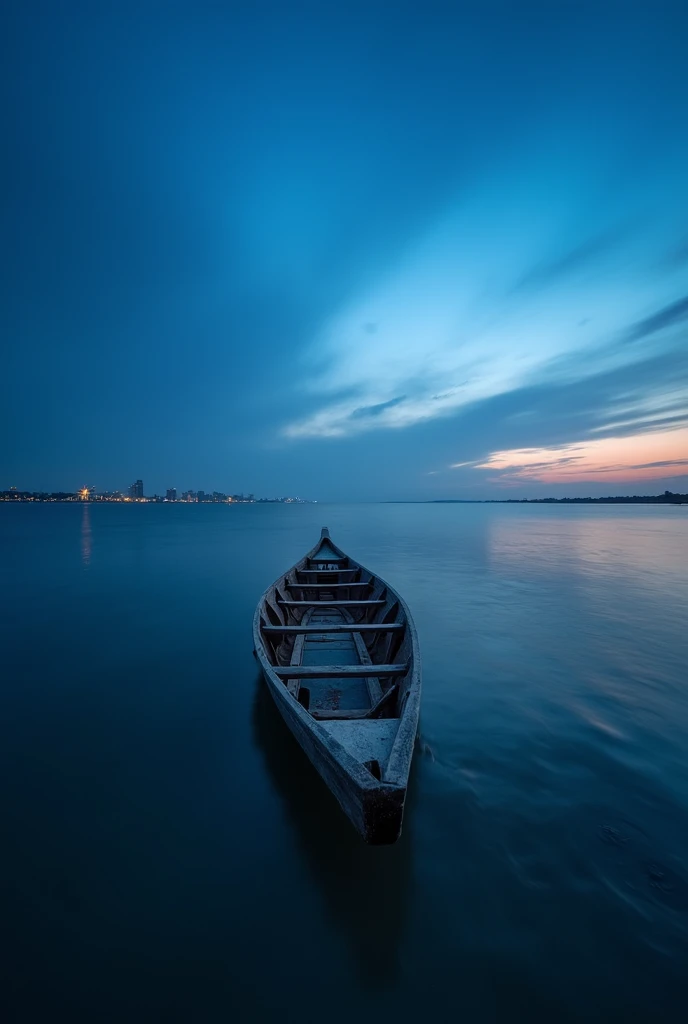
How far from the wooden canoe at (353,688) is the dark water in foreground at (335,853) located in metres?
1.16

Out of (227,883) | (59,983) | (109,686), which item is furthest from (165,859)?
(109,686)

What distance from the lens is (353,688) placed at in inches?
280

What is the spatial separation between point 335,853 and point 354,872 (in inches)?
12.9

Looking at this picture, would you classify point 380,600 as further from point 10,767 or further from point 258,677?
point 10,767

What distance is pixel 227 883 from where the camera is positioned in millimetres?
4199

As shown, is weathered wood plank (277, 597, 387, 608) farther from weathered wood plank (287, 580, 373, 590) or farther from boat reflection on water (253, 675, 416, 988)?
boat reflection on water (253, 675, 416, 988)

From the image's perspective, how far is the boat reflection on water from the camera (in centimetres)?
355

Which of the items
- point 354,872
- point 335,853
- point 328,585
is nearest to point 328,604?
point 328,585

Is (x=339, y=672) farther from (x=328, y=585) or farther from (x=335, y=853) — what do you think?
(x=328, y=585)

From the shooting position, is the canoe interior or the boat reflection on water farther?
the canoe interior

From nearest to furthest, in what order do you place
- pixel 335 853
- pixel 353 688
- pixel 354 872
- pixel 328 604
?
pixel 354 872
pixel 335 853
pixel 353 688
pixel 328 604

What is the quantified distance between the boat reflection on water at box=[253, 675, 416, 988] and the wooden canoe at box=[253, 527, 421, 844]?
1.02 metres

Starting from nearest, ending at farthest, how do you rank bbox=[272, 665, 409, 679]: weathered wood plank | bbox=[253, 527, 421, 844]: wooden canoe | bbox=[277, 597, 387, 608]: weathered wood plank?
1. bbox=[253, 527, 421, 844]: wooden canoe
2. bbox=[272, 665, 409, 679]: weathered wood plank
3. bbox=[277, 597, 387, 608]: weathered wood plank

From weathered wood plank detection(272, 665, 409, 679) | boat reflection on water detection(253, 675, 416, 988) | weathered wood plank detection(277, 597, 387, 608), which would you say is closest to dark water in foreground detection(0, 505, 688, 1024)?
boat reflection on water detection(253, 675, 416, 988)
